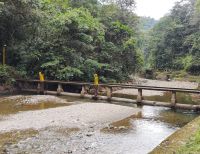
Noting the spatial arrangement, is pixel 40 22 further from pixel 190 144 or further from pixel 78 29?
pixel 190 144

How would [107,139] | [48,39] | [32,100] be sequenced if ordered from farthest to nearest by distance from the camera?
[48,39]
[32,100]
[107,139]

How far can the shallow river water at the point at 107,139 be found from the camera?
1006 cm

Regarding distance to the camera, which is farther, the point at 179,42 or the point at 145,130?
the point at 179,42

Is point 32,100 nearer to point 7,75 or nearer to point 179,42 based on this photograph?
point 7,75

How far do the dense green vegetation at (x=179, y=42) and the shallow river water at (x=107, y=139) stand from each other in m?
40.6

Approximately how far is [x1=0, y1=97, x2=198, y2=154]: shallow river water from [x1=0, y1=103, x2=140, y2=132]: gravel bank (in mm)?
819

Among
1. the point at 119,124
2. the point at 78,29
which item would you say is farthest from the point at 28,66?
the point at 119,124

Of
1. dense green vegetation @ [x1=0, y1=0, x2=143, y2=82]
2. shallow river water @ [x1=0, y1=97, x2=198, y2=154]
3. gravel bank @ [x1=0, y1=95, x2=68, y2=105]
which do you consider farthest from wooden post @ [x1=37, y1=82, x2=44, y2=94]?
shallow river water @ [x1=0, y1=97, x2=198, y2=154]

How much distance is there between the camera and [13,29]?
2708 centimetres

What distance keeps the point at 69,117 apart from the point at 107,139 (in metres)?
3.88

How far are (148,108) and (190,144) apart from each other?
10868mm

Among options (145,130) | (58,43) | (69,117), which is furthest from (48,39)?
(145,130)

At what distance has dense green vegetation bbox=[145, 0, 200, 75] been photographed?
5434 cm

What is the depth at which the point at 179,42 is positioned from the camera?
6056 cm
